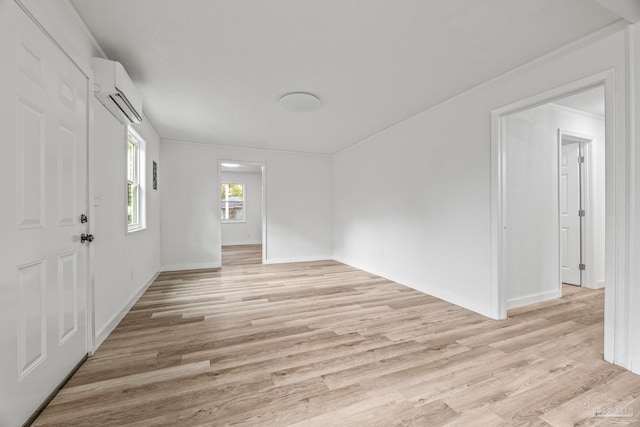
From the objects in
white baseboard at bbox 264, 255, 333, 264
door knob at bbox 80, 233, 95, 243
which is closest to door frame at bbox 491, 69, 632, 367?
door knob at bbox 80, 233, 95, 243

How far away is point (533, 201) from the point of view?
10.5ft

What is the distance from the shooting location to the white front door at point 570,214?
3.86 metres

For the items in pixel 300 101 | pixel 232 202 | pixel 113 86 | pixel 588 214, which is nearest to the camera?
pixel 113 86

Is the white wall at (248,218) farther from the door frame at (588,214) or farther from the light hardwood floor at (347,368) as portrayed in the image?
the door frame at (588,214)

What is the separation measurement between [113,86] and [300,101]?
1.76m

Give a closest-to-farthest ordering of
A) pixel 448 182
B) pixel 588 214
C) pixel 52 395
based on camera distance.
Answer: pixel 52 395, pixel 448 182, pixel 588 214

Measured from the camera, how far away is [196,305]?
3168mm

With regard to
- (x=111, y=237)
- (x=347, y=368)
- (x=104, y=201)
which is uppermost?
(x=104, y=201)

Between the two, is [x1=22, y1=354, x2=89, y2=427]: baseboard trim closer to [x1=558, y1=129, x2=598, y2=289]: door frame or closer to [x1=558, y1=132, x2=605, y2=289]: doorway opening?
[x1=558, y1=132, x2=605, y2=289]: doorway opening

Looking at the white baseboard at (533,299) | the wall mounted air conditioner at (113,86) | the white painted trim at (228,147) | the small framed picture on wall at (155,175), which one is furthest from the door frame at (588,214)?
the small framed picture on wall at (155,175)

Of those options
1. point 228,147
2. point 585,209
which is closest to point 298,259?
point 228,147

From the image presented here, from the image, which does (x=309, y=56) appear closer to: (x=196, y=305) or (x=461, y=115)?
(x=461, y=115)

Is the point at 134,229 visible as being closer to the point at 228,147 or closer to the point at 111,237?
the point at 111,237

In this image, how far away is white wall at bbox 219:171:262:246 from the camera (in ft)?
30.0
